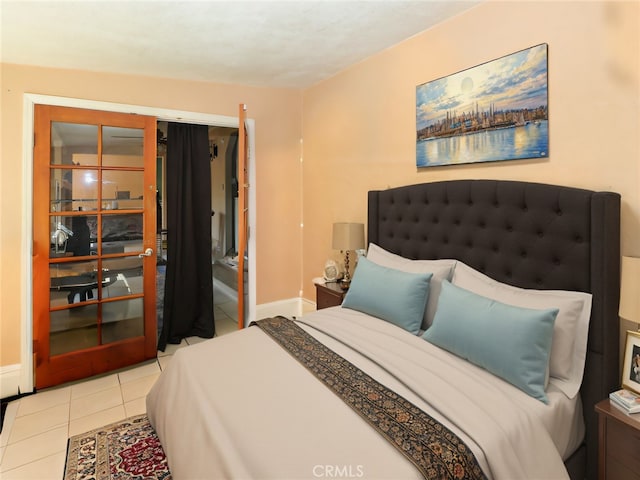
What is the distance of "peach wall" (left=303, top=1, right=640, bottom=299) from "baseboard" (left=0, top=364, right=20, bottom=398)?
2928mm

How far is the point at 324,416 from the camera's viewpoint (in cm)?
136

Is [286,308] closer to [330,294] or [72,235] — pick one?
[330,294]

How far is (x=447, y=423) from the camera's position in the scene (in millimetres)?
1324

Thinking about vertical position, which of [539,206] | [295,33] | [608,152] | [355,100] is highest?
[295,33]

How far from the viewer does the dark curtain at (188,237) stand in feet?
Answer: 12.3

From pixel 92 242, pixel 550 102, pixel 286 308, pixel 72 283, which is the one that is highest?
pixel 550 102

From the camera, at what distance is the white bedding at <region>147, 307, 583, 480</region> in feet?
3.88

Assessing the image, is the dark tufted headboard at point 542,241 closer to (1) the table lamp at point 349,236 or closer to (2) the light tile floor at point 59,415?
(1) the table lamp at point 349,236

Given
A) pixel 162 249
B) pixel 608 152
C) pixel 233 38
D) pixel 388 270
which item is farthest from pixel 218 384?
pixel 162 249

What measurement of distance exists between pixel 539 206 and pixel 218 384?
1.85 metres

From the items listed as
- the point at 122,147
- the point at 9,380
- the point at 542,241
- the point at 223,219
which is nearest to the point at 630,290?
the point at 542,241

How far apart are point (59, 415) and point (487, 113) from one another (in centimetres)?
350

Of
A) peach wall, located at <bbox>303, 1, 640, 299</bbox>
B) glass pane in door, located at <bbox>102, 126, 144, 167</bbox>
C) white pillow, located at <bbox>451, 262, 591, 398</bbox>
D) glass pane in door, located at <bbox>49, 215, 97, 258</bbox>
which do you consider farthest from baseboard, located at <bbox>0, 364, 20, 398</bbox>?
white pillow, located at <bbox>451, 262, 591, 398</bbox>

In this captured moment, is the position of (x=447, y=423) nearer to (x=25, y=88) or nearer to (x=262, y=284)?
(x=262, y=284)
